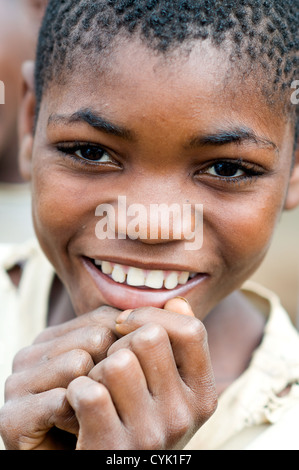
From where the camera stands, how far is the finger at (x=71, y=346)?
1067 millimetres

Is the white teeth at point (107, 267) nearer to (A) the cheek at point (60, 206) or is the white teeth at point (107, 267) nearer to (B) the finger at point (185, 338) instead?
(A) the cheek at point (60, 206)

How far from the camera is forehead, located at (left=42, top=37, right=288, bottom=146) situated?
1074mm

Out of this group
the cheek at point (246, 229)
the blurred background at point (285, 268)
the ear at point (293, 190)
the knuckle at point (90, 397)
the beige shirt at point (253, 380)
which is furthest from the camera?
the blurred background at point (285, 268)

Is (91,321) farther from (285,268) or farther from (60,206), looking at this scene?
(285,268)

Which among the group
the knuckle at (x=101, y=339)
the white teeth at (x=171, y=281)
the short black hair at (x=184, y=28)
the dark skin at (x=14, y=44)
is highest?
the dark skin at (x=14, y=44)

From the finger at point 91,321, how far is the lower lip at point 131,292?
4 cm

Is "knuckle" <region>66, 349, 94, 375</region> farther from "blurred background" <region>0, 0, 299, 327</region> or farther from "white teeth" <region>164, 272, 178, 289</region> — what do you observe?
"blurred background" <region>0, 0, 299, 327</region>

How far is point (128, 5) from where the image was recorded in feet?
3.64

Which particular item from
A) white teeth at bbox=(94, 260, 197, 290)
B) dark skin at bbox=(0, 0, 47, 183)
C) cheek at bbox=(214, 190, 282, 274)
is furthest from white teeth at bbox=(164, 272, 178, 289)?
dark skin at bbox=(0, 0, 47, 183)

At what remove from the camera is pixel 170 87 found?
3.52 ft

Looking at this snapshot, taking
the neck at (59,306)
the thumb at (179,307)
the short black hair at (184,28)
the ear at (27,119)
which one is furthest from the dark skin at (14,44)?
the thumb at (179,307)

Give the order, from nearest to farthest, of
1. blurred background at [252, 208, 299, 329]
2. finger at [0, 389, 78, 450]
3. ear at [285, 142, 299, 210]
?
finger at [0, 389, 78, 450]
ear at [285, 142, 299, 210]
blurred background at [252, 208, 299, 329]

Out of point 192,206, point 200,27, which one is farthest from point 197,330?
point 200,27

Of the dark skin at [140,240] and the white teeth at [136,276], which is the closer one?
the dark skin at [140,240]
